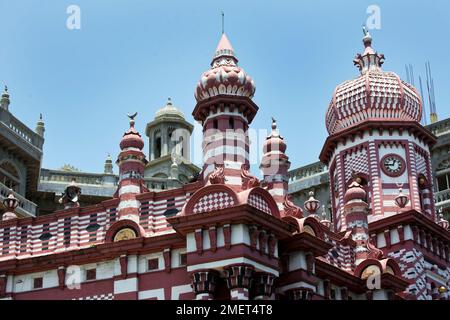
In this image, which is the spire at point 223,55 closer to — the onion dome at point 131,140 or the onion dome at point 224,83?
the onion dome at point 224,83

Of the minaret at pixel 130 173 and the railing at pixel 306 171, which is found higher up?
the railing at pixel 306 171

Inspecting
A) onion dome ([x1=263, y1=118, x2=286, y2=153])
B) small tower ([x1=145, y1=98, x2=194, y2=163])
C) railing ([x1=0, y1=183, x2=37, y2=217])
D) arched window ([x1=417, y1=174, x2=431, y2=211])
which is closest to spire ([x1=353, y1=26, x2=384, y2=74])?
arched window ([x1=417, y1=174, x2=431, y2=211])

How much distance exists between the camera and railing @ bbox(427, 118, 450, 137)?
50750mm

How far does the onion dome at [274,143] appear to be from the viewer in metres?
33.0

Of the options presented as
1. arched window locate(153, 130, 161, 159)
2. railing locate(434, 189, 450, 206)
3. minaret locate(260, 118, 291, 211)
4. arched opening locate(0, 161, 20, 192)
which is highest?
arched window locate(153, 130, 161, 159)

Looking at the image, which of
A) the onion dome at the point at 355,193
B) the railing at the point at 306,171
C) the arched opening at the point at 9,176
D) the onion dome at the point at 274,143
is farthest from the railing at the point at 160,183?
the onion dome at the point at 274,143

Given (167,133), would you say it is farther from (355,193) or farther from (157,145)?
(355,193)

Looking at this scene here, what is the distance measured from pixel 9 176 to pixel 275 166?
62.7ft

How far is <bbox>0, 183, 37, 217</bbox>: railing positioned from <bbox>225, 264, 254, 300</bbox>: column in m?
20.0

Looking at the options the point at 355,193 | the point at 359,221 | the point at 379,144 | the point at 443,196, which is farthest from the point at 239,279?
the point at 443,196

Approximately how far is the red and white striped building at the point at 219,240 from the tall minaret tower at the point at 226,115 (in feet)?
0.11

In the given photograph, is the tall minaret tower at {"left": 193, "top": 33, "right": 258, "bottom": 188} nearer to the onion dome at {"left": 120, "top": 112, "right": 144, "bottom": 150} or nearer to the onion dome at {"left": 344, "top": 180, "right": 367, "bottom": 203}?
the onion dome at {"left": 120, "top": 112, "right": 144, "bottom": 150}

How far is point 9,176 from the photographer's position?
4741 cm

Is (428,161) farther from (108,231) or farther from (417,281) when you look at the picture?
(108,231)
